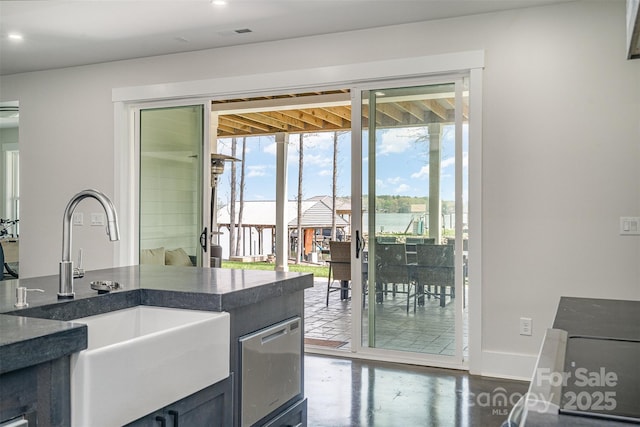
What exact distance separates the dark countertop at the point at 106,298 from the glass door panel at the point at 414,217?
5.94 ft

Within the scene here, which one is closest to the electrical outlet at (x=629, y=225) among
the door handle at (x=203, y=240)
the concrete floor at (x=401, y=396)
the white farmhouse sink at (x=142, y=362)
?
the concrete floor at (x=401, y=396)

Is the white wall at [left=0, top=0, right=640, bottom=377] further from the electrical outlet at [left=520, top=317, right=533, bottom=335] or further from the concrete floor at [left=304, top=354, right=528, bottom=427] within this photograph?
the concrete floor at [left=304, top=354, right=528, bottom=427]

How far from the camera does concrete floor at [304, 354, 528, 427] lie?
9.68 feet

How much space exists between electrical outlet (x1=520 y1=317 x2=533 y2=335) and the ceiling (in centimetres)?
225

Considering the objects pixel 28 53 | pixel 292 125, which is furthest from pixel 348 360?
pixel 292 125

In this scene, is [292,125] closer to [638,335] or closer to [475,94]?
[475,94]

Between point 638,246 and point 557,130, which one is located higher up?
point 557,130

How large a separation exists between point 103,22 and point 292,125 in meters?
4.90

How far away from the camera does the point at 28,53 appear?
4.89 metres

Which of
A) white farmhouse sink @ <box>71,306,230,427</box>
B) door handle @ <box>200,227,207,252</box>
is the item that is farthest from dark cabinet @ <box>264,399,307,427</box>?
door handle @ <box>200,227,207,252</box>

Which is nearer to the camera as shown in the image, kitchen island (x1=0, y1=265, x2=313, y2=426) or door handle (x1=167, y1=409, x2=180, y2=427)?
kitchen island (x1=0, y1=265, x2=313, y2=426)

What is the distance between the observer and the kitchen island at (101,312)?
3.65 feet

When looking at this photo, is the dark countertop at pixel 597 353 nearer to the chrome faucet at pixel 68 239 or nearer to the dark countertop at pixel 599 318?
the dark countertop at pixel 599 318

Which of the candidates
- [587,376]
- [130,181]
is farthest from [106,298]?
[130,181]
